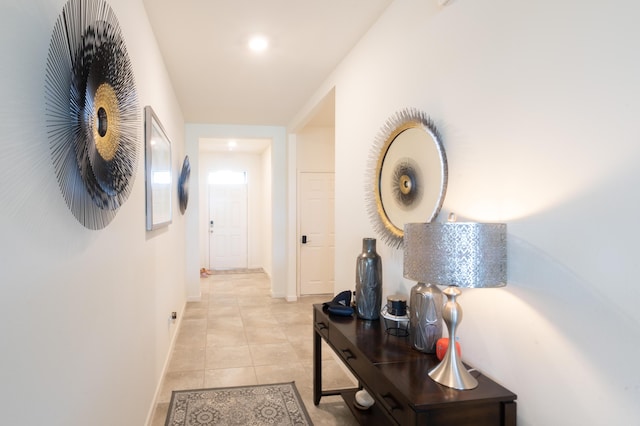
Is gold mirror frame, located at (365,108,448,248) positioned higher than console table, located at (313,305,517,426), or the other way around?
gold mirror frame, located at (365,108,448,248)

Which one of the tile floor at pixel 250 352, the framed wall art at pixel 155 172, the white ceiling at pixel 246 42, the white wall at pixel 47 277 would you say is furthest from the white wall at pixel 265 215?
the white wall at pixel 47 277

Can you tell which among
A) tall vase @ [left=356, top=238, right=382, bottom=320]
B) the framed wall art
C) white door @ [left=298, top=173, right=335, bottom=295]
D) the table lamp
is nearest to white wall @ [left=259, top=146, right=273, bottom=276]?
white door @ [left=298, top=173, right=335, bottom=295]

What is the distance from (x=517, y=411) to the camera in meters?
1.34

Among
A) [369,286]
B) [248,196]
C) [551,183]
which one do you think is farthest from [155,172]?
[248,196]

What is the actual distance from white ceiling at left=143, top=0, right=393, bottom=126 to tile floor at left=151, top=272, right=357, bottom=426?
8.55ft

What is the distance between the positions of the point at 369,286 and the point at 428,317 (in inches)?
22.5

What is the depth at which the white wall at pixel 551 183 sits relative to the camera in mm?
1009

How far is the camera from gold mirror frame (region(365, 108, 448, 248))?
1.83 m

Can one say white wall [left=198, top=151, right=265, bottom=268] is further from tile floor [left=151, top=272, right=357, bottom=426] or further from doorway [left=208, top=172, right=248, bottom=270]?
tile floor [left=151, top=272, right=357, bottom=426]

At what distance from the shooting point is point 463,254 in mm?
1267

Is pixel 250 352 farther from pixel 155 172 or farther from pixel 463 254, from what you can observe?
pixel 463 254

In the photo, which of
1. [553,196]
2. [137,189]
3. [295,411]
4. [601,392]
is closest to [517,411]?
[601,392]

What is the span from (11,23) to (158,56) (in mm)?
2247

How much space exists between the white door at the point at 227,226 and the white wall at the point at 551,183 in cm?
707
